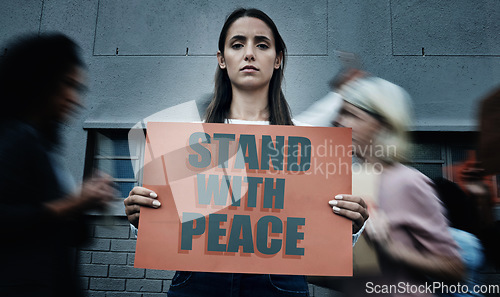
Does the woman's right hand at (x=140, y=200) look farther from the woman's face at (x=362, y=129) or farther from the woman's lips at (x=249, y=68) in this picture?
the woman's face at (x=362, y=129)

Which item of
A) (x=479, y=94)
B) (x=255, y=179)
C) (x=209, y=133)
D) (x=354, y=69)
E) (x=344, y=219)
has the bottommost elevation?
(x=344, y=219)

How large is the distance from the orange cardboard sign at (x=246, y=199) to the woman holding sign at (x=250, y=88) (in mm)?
36

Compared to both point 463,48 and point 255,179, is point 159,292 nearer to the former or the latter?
point 255,179

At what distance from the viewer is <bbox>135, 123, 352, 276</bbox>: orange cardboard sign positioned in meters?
0.90

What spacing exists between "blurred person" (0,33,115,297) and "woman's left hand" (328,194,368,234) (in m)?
0.66

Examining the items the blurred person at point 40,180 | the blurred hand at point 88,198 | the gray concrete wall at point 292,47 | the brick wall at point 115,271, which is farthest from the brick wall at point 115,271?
the blurred hand at point 88,198

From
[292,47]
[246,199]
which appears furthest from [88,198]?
[292,47]

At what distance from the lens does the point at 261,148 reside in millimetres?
957

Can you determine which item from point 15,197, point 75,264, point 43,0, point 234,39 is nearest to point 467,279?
point 234,39

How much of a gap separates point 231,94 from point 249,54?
16cm

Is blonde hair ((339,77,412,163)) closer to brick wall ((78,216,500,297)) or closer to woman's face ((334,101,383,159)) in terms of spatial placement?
woman's face ((334,101,383,159))

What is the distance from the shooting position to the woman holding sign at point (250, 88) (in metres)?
0.91

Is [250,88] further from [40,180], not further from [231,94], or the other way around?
[40,180]

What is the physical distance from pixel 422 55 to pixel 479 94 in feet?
1.37
